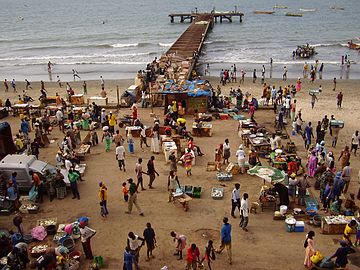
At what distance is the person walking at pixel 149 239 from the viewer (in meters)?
10.9

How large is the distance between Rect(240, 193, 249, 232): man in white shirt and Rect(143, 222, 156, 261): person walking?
2719mm

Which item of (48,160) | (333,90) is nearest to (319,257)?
(48,160)

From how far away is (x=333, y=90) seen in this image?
3145 cm

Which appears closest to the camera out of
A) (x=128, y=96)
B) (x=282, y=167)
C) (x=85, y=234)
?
(x=85, y=234)

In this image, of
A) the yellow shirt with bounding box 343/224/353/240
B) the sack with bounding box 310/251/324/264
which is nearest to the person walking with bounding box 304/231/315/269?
the sack with bounding box 310/251/324/264

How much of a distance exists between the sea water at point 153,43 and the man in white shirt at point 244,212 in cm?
2802

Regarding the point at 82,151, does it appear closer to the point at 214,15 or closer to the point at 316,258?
the point at 316,258

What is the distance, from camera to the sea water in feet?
143

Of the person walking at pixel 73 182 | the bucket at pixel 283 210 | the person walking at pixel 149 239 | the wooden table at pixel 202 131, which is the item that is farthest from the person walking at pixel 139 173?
the wooden table at pixel 202 131

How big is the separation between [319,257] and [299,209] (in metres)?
2.97

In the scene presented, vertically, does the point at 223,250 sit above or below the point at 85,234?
below

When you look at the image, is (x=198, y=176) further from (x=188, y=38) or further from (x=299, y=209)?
(x=188, y=38)

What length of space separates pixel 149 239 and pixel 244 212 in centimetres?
294

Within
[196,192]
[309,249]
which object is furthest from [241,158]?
[309,249]
